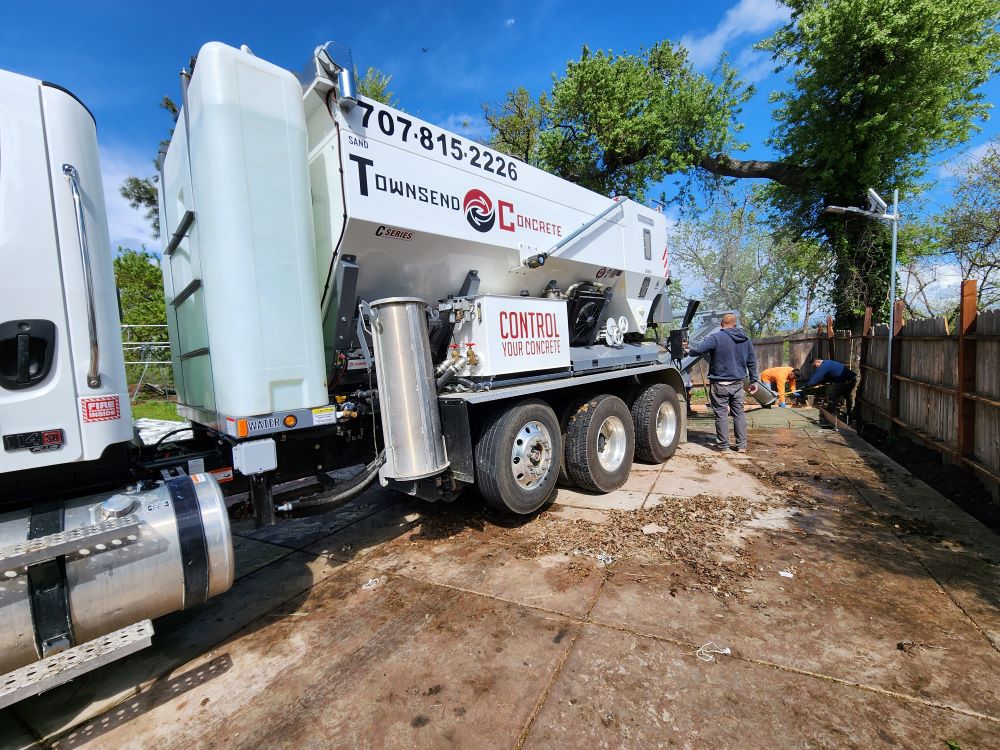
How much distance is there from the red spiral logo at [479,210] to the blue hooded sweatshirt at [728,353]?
12.9ft

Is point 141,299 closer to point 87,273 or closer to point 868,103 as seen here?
point 87,273

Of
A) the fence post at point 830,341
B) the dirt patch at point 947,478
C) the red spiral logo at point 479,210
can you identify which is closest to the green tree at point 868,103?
the fence post at point 830,341

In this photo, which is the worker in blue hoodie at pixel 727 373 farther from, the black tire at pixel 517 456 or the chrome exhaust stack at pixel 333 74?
the chrome exhaust stack at pixel 333 74

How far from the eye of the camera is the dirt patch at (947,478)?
3979 millimetres

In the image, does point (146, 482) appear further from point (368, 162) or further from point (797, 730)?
point (797, 730)

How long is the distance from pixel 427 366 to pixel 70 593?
7.22 feet

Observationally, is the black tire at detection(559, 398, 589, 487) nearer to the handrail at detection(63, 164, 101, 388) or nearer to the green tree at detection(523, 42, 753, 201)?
the handrail at detection(63, 164, 101, 388)

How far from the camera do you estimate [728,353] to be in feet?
21.4

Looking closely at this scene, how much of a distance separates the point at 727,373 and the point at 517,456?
4.04 metres

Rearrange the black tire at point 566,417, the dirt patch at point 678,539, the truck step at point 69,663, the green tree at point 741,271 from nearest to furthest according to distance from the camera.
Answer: the truck step at point 69,663 < the dirt patch at point 678,539 < the black tire at point 566,417 < the green tree at point 741,271

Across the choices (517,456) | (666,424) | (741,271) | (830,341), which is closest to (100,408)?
(517,456)

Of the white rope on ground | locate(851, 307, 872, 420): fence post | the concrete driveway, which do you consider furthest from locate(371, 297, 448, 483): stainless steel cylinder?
locate(851, 307, 872, 420): fence post

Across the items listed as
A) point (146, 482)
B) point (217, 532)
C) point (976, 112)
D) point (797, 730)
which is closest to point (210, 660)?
point (217, 532)

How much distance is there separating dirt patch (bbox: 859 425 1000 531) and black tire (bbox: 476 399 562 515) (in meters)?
3.49
